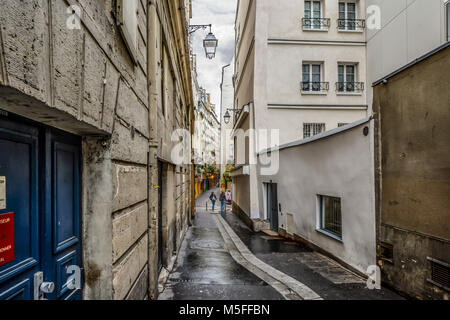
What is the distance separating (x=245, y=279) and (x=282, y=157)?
676 centimetres

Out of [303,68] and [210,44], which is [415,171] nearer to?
[210,44]

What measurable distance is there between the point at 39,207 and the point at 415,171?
575 centimetres

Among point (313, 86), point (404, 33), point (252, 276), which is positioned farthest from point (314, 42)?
point (252, 276)

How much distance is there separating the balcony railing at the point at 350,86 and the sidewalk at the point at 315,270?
9.07 metres

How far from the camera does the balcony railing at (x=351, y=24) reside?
55.8ft

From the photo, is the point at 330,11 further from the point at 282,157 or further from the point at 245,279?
the point at 245,279

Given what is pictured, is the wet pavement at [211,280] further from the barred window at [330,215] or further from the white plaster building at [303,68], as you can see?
the white plaster building at [303,68]

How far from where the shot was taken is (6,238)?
1.92 meters

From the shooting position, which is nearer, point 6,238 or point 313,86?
point 6,238

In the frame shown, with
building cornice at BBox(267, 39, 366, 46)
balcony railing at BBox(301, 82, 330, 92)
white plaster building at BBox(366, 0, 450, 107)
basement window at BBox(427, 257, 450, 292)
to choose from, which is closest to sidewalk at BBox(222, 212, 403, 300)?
basement window at BBox(427, 257, 450, 292)

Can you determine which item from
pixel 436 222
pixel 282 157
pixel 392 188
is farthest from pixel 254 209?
pixel 436 222

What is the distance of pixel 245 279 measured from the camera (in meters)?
7.22


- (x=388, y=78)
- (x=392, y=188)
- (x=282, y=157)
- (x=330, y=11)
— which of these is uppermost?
(x=330, y=11)

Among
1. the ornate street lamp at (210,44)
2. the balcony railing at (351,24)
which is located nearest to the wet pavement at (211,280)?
the ornate street lamp at (210,44)
